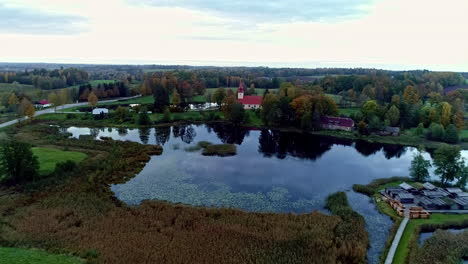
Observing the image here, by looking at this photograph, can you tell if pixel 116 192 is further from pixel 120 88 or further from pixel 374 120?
pixel 120 88

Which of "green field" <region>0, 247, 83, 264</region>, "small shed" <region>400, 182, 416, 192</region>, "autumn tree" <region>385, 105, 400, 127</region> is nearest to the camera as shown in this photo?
"green field" <region>0, 247, 83, 264</region>

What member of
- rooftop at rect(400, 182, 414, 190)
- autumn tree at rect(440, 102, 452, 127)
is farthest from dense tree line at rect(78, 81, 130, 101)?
autumn tree at rect(440, 102, 452, 127)

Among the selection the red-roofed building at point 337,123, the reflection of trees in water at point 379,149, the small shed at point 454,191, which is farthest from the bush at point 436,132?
the small shed at point 454,191

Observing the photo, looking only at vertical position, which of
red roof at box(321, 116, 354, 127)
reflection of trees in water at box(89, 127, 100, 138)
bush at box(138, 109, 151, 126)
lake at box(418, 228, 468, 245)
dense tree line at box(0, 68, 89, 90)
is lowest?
lake at box(418, 228, 468, 245)

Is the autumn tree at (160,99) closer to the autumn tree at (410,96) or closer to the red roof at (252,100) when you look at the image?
the red roof at (252,100)

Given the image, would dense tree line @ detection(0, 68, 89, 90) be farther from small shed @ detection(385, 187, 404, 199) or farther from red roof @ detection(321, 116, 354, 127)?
small shed @ detection(385, 187, 404, 199)

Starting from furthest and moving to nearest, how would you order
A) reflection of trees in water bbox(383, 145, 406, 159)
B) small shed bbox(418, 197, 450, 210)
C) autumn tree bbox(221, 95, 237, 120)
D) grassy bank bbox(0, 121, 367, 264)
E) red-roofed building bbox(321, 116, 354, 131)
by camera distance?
autumn tree bbox(221, 95, 237, 120), red-roofed building bbox(321, 116, 354, 131), reflection of trees in water bbox(383, 145, 406, 159), small shed bbox(418, 197, 450, 210), grassy bank bbox(0, 121, 367, 264)

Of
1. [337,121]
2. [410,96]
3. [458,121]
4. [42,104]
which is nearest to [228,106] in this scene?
[337,121]
